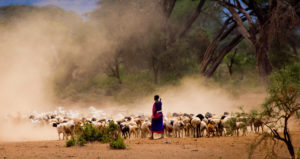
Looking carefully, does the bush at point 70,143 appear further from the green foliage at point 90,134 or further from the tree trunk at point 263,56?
the tree trunk at point 263,56

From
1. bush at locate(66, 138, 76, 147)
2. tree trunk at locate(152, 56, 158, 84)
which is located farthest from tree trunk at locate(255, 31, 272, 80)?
bush at locate(66, 138, 76, 147)

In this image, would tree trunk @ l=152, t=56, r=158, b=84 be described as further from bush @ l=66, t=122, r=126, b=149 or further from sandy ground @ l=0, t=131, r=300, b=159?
sandy ground @ l=0, t=131, r=300, b=159

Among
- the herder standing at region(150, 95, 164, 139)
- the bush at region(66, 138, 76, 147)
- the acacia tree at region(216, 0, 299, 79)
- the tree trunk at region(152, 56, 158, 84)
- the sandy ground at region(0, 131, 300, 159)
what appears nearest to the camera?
the sandy ground at region(0, 131, 300, 159)

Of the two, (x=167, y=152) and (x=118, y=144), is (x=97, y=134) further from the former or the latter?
(x=167, y=152)

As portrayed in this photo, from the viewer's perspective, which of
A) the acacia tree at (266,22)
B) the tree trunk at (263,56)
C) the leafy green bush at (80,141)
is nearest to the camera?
the leafy green bush at (80,141)

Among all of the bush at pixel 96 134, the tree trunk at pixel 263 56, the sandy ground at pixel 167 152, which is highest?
the tree trunk at pixel 263 56

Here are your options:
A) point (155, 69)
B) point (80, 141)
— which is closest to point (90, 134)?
point (80, 141)

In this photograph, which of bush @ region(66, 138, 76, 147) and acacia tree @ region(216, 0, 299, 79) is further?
acacia tree @ region(216, 0, 299, 79)

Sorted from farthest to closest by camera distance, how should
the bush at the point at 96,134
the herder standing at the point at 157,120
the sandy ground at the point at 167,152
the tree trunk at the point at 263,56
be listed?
the tree trunk at the point at 263,56
the herder standing at the point at 157,120
the bush at the point at 96,134
the sandy ground at the point at 167,152

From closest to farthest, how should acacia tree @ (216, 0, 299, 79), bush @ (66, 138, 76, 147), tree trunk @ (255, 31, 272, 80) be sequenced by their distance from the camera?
bush @ (66, 138, 76, 147) → acacia tree @ (216, 0, 299, 79) → tree trunk @ (255, 31, 272, 80)

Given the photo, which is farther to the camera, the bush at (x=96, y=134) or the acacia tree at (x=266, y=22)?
the acacia tree at (x=266, y=22)

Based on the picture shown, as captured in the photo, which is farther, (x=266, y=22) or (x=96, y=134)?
(x=266, y=22)

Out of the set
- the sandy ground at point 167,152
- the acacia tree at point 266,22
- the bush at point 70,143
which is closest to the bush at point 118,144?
the sandy ground at point 167,152

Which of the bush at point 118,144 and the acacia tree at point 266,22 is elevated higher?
the acacia tree at point 266,22
